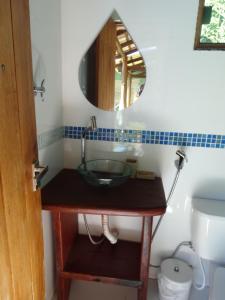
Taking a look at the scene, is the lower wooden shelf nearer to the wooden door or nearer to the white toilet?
the white toilet

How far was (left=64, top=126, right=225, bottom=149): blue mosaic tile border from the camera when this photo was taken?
57.0 inches

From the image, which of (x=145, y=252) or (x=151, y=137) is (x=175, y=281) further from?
(x=151, y=137)

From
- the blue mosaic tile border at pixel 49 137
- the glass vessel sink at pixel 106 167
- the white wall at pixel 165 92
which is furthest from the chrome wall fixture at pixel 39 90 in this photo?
the glass vessel sink at pixel 106 167

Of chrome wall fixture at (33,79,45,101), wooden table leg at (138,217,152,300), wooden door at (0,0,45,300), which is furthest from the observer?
wooden table leg at (138,217,152,300)

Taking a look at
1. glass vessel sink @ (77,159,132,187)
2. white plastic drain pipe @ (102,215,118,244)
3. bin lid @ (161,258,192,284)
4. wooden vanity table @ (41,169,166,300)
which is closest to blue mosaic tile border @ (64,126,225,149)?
glass vessel sink @ (77,159,132,187)

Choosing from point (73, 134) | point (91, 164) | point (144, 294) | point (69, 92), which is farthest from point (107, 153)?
point (144, 294)

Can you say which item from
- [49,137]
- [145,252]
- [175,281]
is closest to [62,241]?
[145,252]

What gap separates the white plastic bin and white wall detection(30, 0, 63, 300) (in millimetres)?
741

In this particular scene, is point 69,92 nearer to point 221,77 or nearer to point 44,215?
point 44,215

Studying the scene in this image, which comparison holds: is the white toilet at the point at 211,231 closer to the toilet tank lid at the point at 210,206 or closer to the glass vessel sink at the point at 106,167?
the toilet tank lid at the point at 210,206

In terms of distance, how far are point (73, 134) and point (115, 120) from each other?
31 centimetres

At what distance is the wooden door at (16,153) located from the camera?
657 mm

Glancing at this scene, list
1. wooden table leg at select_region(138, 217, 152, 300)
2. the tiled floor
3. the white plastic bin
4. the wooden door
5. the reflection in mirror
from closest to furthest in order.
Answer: the wooden door → wooden table leg at select_region(138, 217, 152, 300) → the reflection in mirror → the white plastic bin → the tiled floor

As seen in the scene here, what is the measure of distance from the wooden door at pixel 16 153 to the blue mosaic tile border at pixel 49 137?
0.40 m
